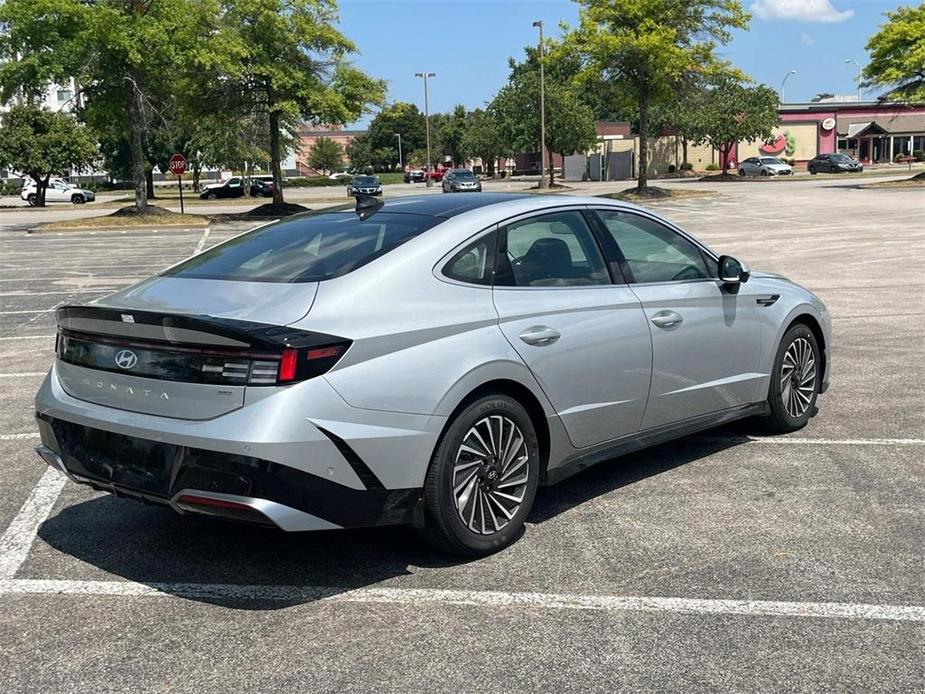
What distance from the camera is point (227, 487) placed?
143 inches

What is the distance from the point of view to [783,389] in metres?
6.05

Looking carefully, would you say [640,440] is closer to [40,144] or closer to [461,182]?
[461,182]

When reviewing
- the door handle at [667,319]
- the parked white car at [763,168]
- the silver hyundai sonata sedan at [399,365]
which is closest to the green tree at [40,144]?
the parked white car at [763,168]

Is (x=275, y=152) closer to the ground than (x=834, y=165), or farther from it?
closer to the ground

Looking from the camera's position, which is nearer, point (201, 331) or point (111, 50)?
point (201, 331)

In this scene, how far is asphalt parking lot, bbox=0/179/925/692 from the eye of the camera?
332 cm

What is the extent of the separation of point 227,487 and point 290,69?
33533 millimetres

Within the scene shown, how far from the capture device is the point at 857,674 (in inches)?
128

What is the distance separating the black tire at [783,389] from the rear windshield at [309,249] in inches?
102

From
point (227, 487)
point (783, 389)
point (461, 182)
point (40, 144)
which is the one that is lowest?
point (783, 389)

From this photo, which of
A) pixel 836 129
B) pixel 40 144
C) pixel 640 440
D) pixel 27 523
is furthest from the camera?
pixel 836 129

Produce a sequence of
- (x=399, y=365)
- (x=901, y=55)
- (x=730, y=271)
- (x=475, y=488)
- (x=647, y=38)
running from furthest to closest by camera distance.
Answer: (x=901, y=55) → (x=647, y=38) → (x=730, y=271) → (x=475, y=488) → (x=399, y=365)

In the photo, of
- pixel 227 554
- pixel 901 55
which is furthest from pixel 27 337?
pixel 901 55

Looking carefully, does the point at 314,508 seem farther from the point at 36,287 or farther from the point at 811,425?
the point at 36,287
